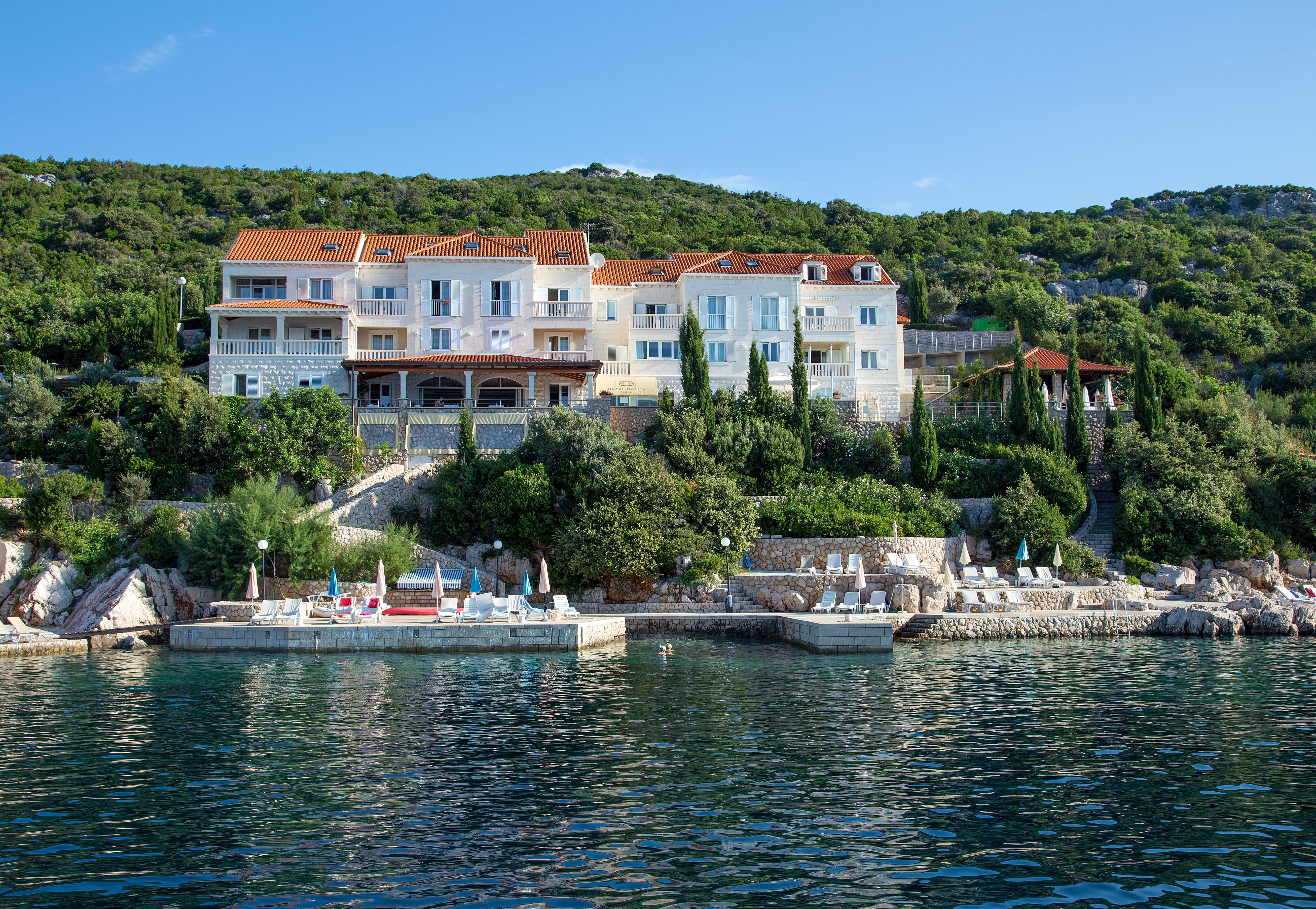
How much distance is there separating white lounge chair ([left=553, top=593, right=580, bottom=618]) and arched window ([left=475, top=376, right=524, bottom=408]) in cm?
1711

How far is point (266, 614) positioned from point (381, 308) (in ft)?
69.4

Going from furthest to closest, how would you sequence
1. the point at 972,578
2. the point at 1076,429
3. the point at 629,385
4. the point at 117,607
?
the point at 629,385 → the point at 1076,429 → the point at 972,578 → the point at 117,607

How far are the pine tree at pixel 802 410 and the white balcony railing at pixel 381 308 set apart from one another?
17541mm

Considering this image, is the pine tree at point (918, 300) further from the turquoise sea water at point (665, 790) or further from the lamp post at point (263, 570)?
the turquoise sea water at point (665, 790)

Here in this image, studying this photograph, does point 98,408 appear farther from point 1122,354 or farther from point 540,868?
point 1122,354

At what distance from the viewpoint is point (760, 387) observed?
129ft

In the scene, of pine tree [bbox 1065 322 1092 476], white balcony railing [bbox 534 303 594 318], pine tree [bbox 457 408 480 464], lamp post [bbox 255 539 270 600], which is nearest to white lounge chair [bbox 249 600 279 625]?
lamp post [bbox 255 539 270 600]

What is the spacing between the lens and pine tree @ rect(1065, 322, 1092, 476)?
125ft

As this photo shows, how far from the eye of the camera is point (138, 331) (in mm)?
47938

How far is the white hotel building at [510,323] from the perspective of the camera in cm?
4081

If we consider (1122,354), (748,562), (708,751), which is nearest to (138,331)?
(748,562)

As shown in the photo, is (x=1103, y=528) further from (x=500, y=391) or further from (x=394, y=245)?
(x=394, y=245)

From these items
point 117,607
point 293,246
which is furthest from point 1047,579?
point 293,246

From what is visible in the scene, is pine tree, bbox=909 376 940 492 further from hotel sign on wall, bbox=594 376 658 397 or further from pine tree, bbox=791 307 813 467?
hotel sign on wall, bbox=594 376 658 397
